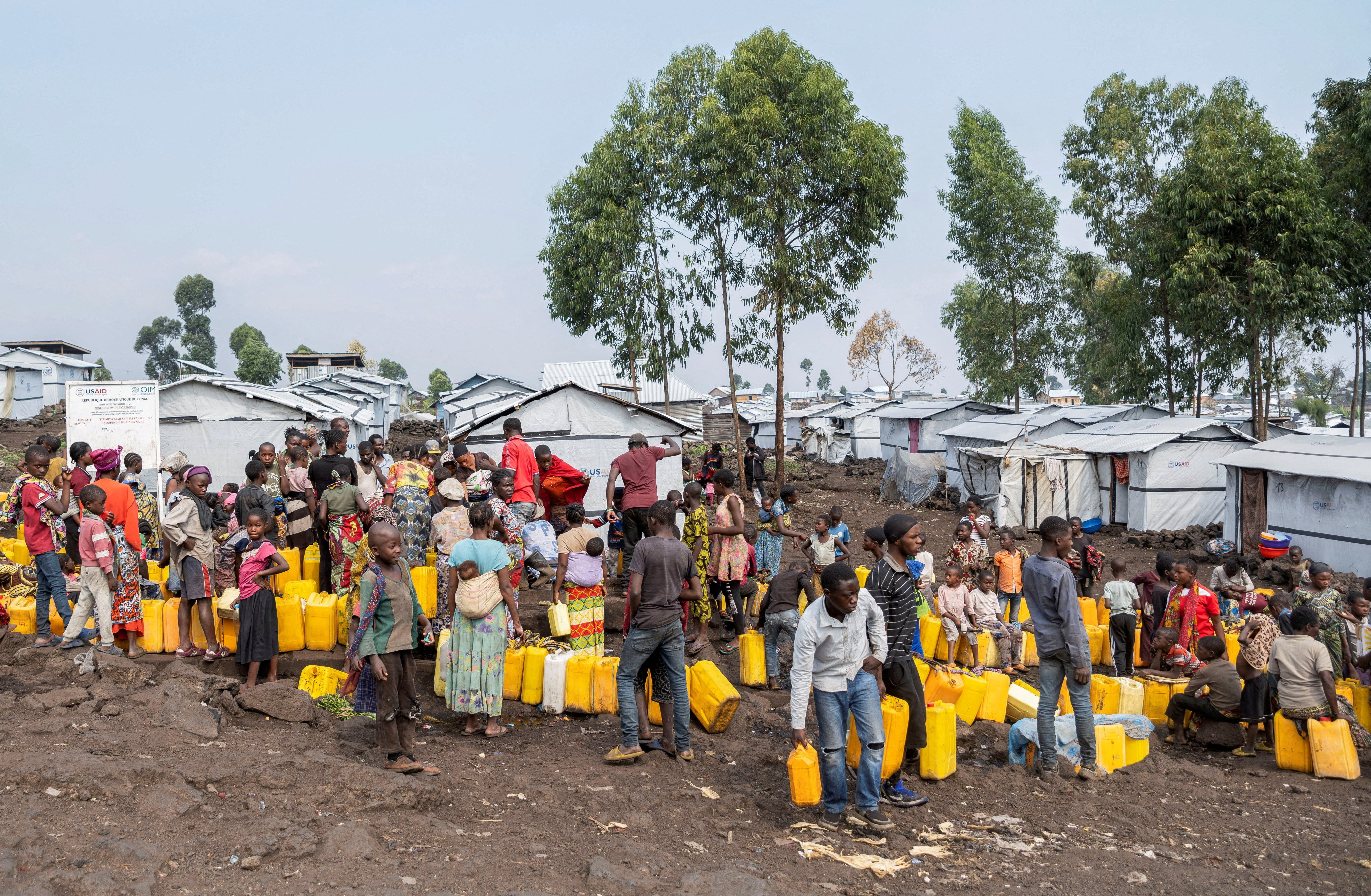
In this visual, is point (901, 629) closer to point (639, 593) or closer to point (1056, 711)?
point (1056, 711)

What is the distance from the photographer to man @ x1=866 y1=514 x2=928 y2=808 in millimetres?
5531

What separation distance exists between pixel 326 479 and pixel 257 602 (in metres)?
1.68

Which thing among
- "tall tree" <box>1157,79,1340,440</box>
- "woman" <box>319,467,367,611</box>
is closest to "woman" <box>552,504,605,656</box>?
"woman" <box>319,467,367,611</box>

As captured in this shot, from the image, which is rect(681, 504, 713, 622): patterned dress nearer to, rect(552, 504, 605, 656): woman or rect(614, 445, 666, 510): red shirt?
rect(614, 445, 666, 510): red shirt

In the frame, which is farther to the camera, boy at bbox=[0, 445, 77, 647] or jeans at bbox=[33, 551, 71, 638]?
jeans at bbox=[33, 551, 71, 638]

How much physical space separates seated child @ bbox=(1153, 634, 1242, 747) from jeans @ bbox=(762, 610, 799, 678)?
3.31 m

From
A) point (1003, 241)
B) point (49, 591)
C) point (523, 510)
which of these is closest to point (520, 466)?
point (523, 510)

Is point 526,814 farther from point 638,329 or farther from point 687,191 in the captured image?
point 638,329

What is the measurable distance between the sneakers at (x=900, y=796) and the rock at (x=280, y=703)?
13.8 ft

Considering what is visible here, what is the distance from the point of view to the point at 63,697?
6289mm

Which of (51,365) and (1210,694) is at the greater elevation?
(51,365)

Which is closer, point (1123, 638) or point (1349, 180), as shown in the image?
point (1123, 638)

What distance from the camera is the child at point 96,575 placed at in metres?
7.32

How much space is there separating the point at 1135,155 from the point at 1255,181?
20.1 ft
